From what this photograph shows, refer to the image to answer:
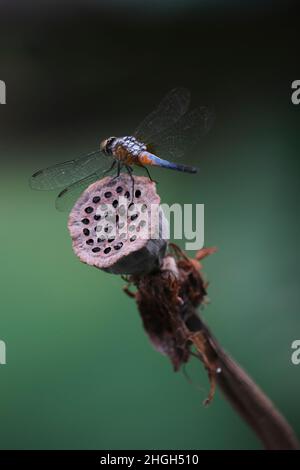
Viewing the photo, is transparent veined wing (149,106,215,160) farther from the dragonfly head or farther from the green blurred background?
the green blurred background

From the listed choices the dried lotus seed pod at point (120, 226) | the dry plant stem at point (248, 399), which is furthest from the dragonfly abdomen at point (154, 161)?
the dry plant stem at point (248, 399)

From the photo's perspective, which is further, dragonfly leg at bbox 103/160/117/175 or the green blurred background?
the green blurred background

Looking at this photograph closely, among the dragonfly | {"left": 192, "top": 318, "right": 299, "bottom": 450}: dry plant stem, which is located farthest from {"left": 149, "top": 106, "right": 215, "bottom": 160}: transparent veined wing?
{"left": 192, "top": 318, "right": 299, "bottom": 450}: dry plant stem

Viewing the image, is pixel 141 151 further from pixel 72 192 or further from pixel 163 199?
pixel 163 199

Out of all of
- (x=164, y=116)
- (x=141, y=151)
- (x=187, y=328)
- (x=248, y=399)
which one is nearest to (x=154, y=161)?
(x=141, y=151)

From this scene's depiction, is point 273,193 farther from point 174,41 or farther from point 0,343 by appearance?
point 0,343

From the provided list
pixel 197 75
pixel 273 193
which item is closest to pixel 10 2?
pixel 197 75

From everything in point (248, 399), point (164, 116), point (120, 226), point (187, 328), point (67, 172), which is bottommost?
point (248, 399)
